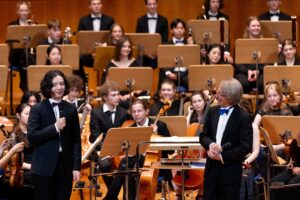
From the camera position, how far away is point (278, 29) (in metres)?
10.3

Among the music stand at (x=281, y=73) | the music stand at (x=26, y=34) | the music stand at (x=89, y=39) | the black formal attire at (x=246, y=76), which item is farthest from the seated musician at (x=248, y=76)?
the music stand at (x=26, y=34)

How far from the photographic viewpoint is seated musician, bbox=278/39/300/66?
9.54 metres

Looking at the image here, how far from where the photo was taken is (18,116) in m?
7.73

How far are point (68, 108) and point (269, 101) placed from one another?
246 centimetres

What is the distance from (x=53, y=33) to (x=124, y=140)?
140 inches

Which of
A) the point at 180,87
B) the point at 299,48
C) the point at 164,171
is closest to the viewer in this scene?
the point at 164,171

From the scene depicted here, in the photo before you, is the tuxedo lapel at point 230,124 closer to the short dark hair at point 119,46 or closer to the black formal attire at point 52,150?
the black formal attire at point 52,150

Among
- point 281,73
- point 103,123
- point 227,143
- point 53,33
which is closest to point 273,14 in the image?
point 281,73

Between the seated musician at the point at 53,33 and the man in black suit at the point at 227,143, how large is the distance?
4222mm

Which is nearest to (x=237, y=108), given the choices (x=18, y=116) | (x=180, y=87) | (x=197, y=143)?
(x=197, y=143)

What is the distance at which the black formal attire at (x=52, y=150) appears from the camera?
6.45m

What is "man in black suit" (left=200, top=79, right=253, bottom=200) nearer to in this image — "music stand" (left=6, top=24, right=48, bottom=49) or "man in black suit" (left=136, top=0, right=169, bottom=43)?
"music stand" (left=6, top=24, right=48, bottom=49)

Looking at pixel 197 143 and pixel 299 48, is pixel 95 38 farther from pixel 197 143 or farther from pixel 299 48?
pixel 197 143

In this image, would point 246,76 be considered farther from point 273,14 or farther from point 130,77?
point 130,77
